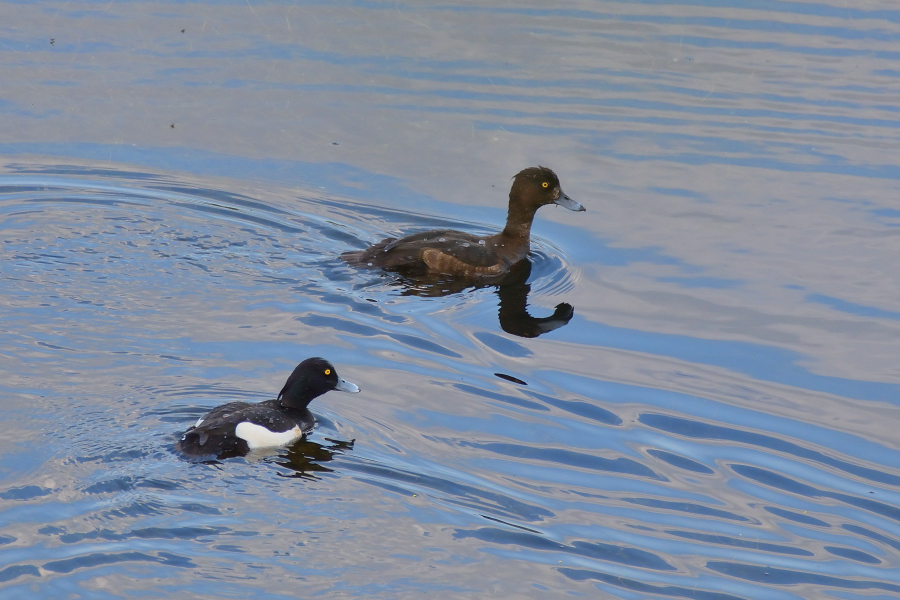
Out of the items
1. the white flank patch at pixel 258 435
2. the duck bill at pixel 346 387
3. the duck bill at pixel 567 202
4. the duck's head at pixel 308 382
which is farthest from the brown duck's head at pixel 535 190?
the white flank patch at pixel 258 435

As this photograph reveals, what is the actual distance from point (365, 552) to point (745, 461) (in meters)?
3.03

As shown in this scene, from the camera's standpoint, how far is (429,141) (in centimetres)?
1509

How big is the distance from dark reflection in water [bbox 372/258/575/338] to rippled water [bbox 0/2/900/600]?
Result: 6 centimetres

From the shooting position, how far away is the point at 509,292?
39.3 ft

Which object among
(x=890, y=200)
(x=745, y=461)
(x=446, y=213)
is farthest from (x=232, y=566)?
(x=890, y=200)

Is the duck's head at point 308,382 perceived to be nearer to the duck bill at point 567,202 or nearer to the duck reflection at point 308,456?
the duck reflection at point 308,456

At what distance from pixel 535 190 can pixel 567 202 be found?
428 millimetres

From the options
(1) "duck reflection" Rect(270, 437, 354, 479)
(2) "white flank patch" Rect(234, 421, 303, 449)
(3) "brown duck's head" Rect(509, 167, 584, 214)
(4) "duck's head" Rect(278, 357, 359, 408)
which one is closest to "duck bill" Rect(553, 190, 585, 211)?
(3) "brown duck's head" Rect(509, 167, 584, 214)

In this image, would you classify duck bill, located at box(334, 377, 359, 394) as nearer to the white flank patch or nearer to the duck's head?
the duck's head

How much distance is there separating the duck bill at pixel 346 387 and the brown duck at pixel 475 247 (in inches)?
110

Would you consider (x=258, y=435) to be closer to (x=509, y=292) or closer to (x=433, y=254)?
(x=433, y=254)

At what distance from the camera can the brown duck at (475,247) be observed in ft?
38.9

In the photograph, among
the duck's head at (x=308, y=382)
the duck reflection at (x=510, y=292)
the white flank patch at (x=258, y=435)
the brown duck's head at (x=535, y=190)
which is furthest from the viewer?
the brown duck's head at (x=535, y=190)

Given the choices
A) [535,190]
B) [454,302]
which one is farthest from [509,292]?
[535,190]
